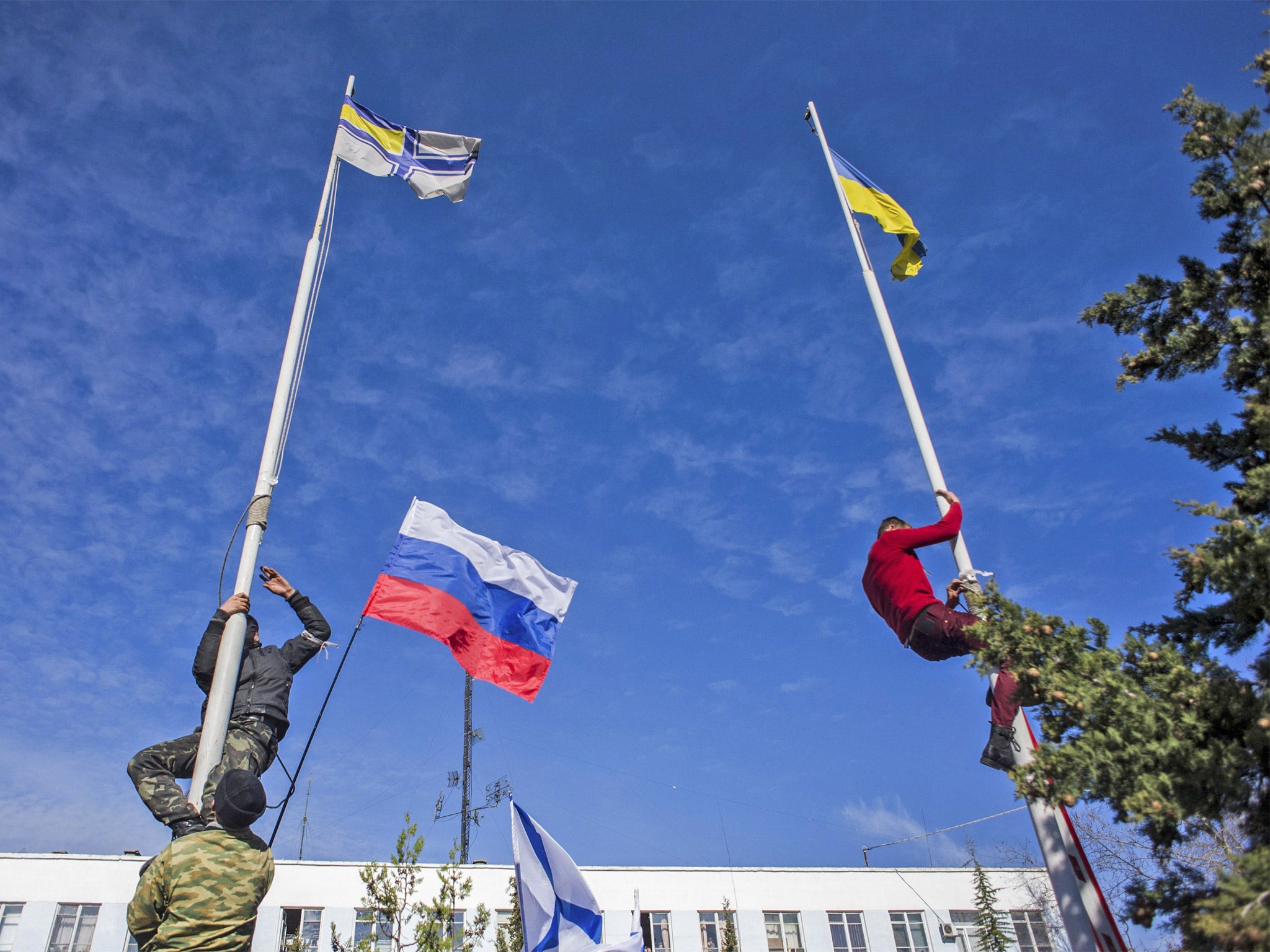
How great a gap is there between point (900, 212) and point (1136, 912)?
8.41 meters

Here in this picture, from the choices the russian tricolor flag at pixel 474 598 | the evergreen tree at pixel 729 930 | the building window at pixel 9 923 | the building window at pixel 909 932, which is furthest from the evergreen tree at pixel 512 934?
the building window at pixel 9 923

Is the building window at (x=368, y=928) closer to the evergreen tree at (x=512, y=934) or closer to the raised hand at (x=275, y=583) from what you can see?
the evergreen tree at (x=512, y=934)

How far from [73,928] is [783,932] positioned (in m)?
22.8

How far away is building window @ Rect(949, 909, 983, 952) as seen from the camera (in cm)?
3081

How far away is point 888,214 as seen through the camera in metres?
10.6

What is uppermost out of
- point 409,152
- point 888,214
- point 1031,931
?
point 409,152

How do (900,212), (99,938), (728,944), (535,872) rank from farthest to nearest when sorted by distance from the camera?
1. (728,944)
2. (99,938)
3. (900,212)
4. (535,872)

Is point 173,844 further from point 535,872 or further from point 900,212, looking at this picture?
point 900,212

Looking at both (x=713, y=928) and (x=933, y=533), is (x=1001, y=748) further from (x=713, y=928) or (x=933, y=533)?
(x=713, y=928)

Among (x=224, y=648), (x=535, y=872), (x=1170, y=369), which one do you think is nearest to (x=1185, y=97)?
(x=1170, y=369)

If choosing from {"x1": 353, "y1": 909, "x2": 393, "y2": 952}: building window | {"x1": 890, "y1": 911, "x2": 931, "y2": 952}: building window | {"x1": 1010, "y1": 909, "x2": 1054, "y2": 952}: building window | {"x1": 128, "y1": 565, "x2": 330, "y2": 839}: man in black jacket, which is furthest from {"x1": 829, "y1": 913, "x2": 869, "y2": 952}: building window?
{"x1": 128, "y1": 565, "x2": 330, "y2": 839}: man in black jacket

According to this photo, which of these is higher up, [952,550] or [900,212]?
[900,212]

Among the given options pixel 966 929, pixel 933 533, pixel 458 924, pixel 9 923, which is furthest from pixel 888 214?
pixel 9 923

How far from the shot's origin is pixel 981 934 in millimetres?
29031
